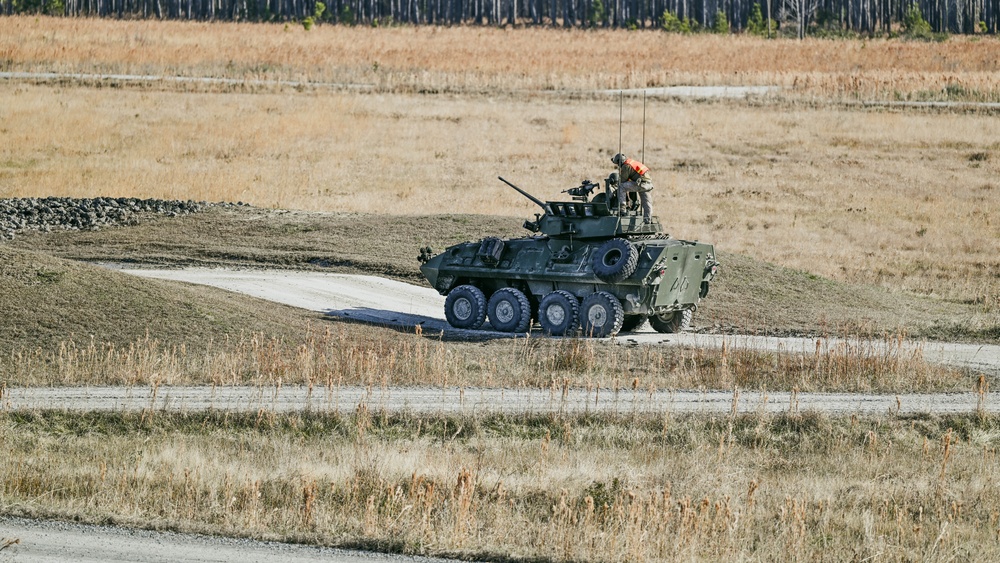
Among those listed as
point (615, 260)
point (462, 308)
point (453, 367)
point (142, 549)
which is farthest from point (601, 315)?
point (142, 549)

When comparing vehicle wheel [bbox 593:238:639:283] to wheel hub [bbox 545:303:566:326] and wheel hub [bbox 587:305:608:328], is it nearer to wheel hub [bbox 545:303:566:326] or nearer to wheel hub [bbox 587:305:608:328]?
wheel hub [bbox 587:305:608:328]

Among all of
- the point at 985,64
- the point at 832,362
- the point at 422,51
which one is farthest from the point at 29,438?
the point at 985,64

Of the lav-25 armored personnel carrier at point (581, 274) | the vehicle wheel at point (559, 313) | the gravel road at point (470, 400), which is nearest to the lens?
the gravel road at point (470, 400)

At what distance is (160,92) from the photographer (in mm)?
60844

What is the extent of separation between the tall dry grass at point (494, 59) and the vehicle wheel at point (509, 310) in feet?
131

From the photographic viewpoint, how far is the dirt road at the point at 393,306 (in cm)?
2411

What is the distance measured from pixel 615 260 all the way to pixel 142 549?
565 inches

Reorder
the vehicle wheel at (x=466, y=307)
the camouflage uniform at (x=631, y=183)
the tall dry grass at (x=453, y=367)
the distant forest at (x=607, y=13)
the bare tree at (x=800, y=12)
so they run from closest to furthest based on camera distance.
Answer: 1. the tall dry grass at (x=453, y=367)
2. the camouflage uniform at (x=631, y=183)
3. the vehicle wheel at (x=466, y=307)
4. the bare tree at (x=800, y=12)
5. the distant forest at (x=607, y=13)

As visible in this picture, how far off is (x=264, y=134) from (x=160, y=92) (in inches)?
378

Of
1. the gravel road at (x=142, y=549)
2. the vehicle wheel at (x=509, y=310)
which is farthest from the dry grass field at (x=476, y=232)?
the vehicle wheel at (x=509, y=310)

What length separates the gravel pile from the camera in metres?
37.8

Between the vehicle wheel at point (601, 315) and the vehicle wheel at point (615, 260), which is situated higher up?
the vehicle wheel at point (615, 260)

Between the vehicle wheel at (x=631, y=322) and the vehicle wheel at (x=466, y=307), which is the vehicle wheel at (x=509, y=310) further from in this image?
the vehicle wheel at (x=631, y=322)

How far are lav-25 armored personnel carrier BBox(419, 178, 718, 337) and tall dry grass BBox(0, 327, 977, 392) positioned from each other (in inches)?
92.6
